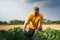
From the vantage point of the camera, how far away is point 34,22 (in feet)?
28.1

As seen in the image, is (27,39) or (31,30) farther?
(31,30)

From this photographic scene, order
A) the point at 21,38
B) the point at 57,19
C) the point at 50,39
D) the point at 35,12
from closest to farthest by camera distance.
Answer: the point at 50,39
the point at 21,38
the point at 35,12
the point at 57,19

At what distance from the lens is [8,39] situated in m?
7.01

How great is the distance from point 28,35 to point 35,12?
0.72m

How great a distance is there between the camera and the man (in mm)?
8365

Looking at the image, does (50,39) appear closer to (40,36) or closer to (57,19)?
(40,36)

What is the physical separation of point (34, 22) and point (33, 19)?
113 mm

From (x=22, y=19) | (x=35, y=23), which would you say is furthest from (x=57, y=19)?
(x=35, y=23)

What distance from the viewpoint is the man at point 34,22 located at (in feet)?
27.4

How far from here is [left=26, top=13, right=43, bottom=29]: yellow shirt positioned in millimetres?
8406

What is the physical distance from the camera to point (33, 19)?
8500mm

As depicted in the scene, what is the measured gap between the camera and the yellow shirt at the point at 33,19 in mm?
8406

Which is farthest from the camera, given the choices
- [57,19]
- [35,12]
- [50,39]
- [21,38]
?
[57,19]

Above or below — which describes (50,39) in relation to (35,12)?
below
